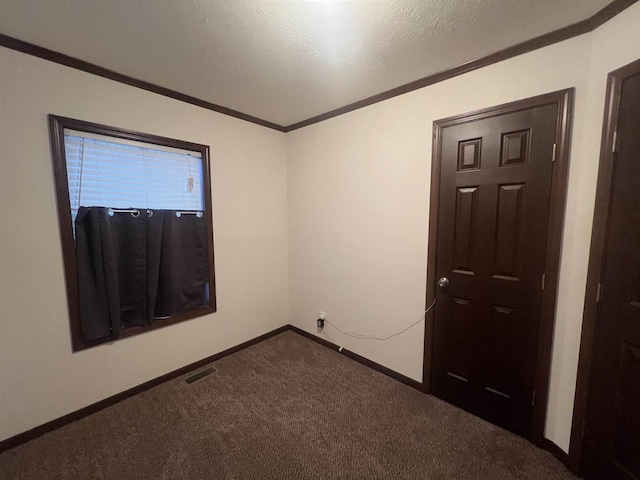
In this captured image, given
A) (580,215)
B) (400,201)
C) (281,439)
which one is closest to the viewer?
(580,215)

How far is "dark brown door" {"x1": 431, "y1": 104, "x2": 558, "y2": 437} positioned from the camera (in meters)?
1.48

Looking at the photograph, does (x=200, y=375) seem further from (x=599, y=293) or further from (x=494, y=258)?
(x=599, y=293)

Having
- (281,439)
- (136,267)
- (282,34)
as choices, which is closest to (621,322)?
(281,439)

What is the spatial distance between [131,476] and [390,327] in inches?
76.0

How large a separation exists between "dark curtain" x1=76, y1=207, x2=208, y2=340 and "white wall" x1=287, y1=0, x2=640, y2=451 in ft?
3.77

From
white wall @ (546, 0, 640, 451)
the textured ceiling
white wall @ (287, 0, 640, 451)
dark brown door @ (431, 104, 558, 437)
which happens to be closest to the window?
the textured ceiling

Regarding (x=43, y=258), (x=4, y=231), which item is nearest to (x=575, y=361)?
(x=43, y=258)

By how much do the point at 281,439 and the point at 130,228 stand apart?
186 centimetres

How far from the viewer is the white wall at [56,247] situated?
4.94 ft

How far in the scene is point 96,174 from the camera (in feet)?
5.91

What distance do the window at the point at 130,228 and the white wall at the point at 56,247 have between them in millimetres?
73

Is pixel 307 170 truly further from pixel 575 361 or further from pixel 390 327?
pixel 575 361

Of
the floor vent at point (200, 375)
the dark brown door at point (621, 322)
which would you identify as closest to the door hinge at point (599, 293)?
the dark brown door at point (621, 322)

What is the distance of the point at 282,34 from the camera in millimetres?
1416
